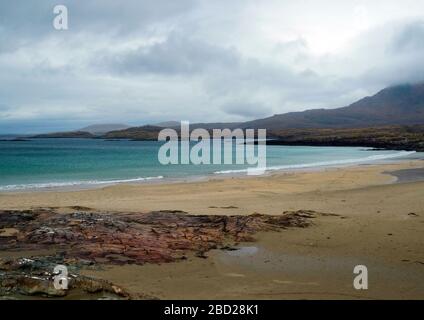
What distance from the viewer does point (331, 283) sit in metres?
7.58

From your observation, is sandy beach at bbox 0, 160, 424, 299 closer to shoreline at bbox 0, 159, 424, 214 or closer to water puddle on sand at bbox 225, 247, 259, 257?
water puddle on sand at bbox 225, 247, 259, 257

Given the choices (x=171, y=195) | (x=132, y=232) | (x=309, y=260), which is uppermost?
(x=132, y=232)

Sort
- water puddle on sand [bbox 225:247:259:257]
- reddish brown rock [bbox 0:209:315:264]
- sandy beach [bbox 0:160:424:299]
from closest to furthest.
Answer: sandy beach [bbox 0:160:424:299], reddish brown rock [bbox 0:209:315:264], water puddle on sand [bbox 225:247:259:257]

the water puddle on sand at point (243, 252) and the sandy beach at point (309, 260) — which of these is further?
the water puddle on sand at point (243, 252)

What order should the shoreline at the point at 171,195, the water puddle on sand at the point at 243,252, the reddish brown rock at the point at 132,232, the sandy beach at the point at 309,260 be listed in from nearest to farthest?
the sandy beach at the point at 309,260 → the reddish brown rock at the point at 132,232 → the water puddle on sand at the point at 243,252 → the shoreline at the point at 171,195

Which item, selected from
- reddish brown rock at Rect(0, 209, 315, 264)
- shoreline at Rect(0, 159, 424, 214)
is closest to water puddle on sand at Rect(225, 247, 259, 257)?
reddish brown rock at Rect(0, 209, 315, 264)

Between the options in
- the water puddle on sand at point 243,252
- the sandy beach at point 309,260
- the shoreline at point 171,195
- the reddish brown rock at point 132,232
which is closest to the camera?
the sandy beach at point 309,260

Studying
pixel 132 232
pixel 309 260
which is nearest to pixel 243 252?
pixel 309 260

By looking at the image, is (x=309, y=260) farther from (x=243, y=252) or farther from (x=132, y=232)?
(x=132, y=232)

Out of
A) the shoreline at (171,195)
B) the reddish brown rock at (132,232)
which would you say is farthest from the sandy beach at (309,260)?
the reddish brown rock at (132,232)

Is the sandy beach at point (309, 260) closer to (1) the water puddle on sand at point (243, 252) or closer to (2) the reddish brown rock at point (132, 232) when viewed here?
(1) the water puddle on sand at point (243, 252)
